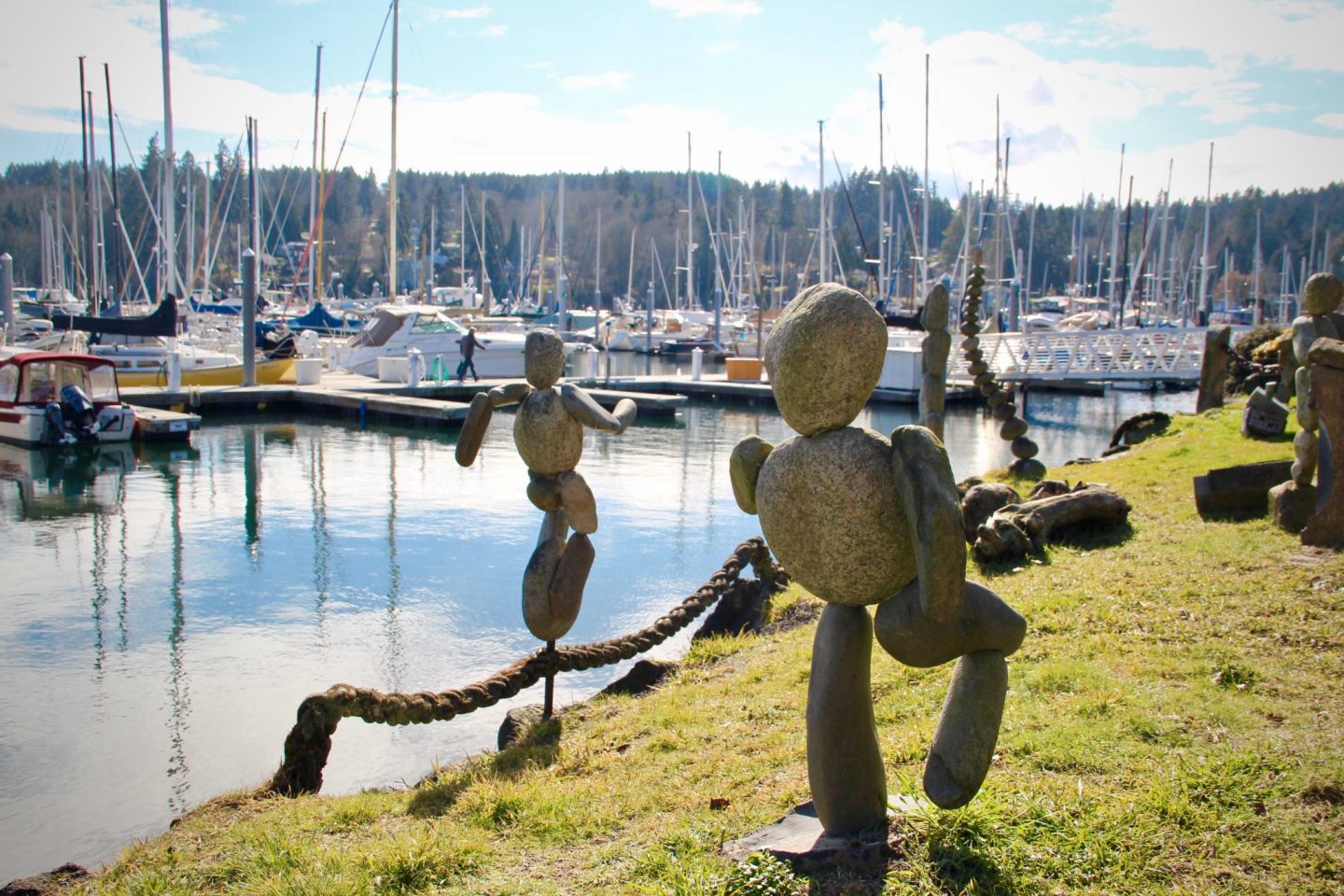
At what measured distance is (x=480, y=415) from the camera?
287 inches

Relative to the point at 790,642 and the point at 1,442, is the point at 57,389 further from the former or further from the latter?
the point at 790,642

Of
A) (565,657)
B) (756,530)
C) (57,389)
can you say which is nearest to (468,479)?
(756,530)

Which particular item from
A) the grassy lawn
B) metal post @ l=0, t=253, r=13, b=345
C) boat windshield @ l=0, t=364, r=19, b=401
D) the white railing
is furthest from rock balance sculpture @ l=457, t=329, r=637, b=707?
metal post @ l=0, t=253, r=13, b=345

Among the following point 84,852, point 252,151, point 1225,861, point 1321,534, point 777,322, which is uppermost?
point 252,151

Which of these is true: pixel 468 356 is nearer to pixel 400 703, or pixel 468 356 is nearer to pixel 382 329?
pixel 382 329

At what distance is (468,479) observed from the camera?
1758 centimetres

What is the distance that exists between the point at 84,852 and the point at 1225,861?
5.52 meters

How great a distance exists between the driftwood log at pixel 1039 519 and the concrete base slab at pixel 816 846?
4518 mm

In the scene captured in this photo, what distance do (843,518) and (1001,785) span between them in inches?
55.5

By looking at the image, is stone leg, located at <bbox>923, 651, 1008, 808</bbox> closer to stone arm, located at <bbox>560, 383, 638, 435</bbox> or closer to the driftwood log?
stone arm, located at <bbox>560, 383, 638, 435</bbox>

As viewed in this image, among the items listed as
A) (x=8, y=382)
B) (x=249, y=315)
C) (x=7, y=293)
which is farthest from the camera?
(x=7, y=293)

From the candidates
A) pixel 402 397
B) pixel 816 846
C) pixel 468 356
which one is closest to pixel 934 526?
pixel 816 846

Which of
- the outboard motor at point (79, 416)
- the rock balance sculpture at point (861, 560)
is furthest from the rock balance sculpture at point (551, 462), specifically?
the outboard motor at point (79, 416)

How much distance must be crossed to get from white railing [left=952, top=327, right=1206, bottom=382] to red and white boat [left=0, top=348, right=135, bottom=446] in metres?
22.4
